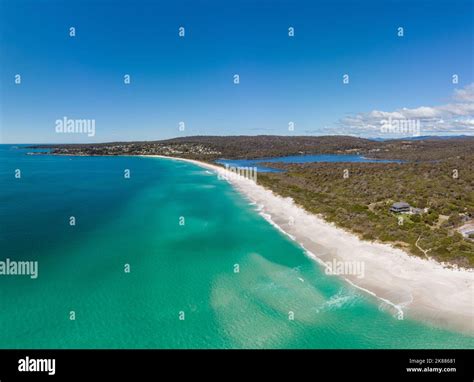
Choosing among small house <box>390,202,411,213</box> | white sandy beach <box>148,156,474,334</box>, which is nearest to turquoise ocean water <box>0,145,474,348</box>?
white sandy beach <box>148,156,474,334</box>

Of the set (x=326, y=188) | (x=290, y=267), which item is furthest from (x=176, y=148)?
(x=290, y=267)

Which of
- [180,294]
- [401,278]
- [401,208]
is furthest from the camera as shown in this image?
[401,208]

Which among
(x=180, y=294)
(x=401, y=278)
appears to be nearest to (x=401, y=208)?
(x=401, y=278)

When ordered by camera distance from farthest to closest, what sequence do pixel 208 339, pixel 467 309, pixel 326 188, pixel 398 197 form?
pixel 326 188 < pixel 398 197 < pixel 467 309 < pixel 208 339

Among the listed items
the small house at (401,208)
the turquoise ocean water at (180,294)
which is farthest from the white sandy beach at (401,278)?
the small house at (401,208)

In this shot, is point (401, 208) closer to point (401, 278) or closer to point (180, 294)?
point (401, 278)
